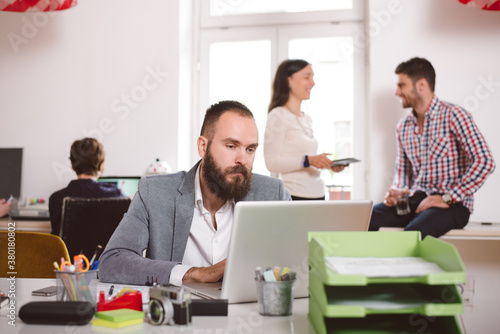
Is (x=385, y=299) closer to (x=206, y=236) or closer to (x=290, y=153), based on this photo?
(x=206, y=236)

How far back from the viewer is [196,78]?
425 cm

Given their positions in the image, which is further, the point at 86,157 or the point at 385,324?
the point at 86,157

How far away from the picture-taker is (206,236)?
1672mm

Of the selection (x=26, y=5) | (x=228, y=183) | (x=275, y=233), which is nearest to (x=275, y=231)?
(x=275, y=233)

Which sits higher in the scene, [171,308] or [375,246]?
[375,246]

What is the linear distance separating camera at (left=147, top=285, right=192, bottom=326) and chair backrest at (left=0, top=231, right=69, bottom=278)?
0.80 metres

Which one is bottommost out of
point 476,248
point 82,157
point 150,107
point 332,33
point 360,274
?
point 476,248

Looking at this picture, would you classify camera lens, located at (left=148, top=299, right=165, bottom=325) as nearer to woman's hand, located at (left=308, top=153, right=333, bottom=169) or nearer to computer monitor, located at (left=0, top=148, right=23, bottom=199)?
woman's hand, located at (left=308, top=153, right=333, bottom=169)

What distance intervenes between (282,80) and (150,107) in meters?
1.28

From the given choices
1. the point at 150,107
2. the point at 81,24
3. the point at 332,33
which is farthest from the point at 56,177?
the point at 332,33

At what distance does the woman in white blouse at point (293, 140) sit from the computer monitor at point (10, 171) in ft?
7.26

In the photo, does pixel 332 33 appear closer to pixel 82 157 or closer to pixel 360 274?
pixel 82 157

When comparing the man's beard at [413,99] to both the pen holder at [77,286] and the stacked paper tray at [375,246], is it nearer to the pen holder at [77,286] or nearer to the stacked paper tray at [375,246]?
the stacked paper tray at [375,246]

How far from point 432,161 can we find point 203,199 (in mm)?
1824
